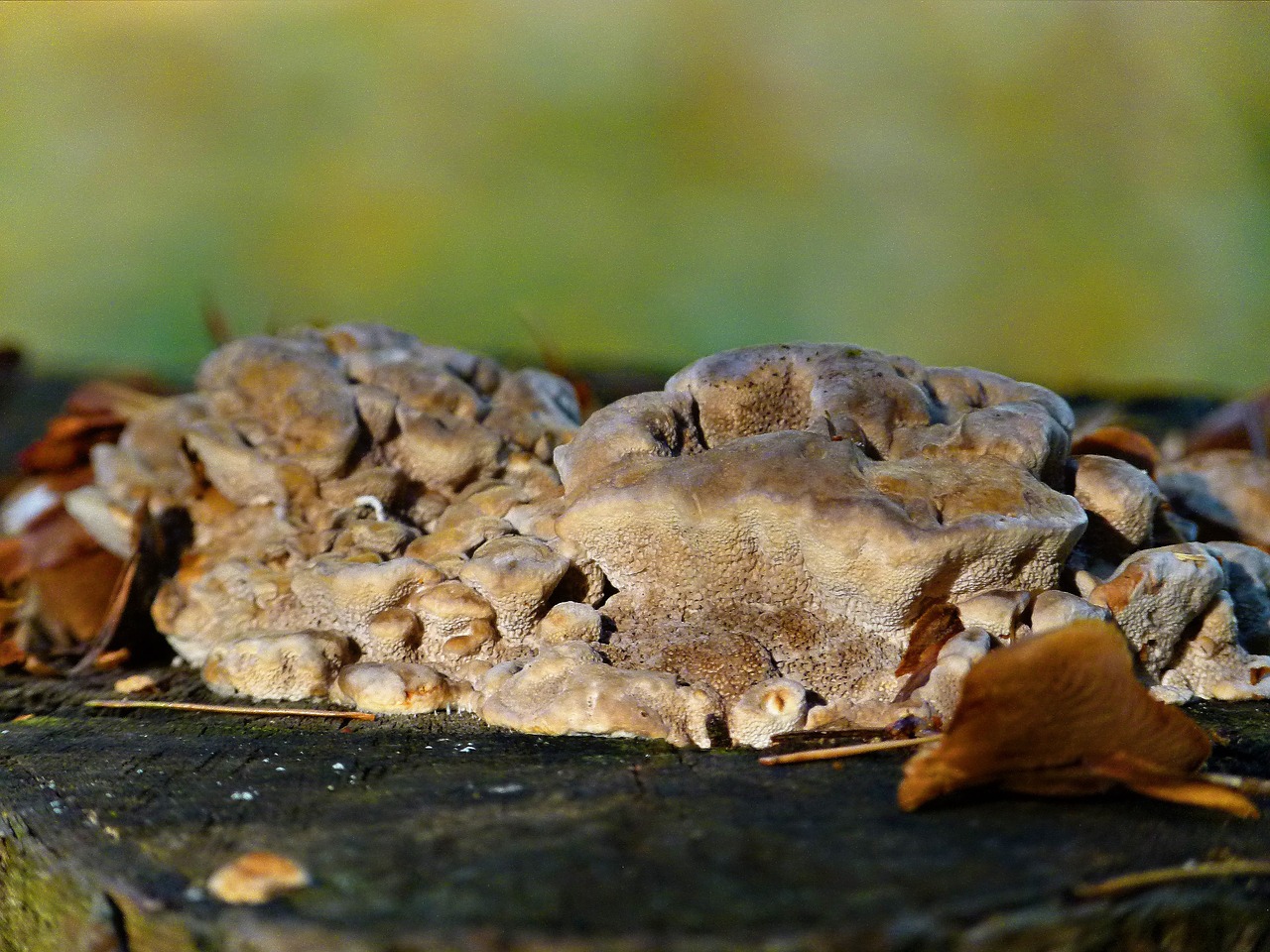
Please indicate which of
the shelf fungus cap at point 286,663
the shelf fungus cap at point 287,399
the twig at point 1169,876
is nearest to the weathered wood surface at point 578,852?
the twig at point 1169,876

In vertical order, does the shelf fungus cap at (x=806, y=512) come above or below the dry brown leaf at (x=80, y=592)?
above

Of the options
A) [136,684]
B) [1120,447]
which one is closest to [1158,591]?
[1120,447]

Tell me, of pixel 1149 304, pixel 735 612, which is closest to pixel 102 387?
pixel 735 612

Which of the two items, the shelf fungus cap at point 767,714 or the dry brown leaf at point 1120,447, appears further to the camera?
the dry brown leaf at point 1120,447

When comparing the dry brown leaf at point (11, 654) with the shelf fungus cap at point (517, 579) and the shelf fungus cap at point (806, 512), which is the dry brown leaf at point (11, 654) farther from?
the shelf fungus cap at point (806, 512)

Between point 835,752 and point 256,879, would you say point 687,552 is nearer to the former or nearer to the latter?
point 835,752

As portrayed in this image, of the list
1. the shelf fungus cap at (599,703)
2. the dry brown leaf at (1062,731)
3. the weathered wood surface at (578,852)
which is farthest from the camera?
the shelf fungus cap at (599,703)

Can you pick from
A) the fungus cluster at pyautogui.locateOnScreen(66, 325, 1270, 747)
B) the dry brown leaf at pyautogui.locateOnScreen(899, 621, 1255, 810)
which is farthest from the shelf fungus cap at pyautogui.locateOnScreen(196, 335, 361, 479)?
the dry brown leaf at pyautogui.locateOnScreen(899, 621, 1255, 810)

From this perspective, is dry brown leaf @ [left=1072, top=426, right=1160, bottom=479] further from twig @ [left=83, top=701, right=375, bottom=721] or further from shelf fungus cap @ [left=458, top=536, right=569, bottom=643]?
twig @ [left=83, top=701, right=375, bottom=721]
